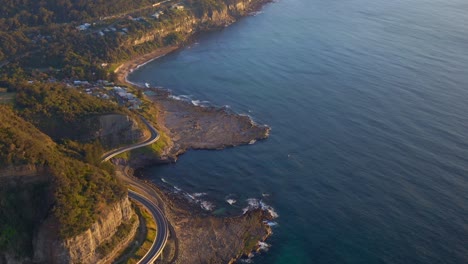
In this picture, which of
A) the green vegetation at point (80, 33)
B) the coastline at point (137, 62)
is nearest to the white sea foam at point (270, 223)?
the coastline at point (137, 62)

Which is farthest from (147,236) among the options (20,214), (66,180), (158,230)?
(20,214)

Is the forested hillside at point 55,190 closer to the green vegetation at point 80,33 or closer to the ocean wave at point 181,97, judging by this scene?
the ocean wave at point 181,97

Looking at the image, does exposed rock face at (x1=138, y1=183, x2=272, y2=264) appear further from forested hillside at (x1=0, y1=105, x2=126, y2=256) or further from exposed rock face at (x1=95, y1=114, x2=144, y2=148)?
exposed rock face at (x1=95, y1=114, x2=144, y2=148)

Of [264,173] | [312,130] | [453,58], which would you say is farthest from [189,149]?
[453,58]

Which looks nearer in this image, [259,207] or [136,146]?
[259,207]

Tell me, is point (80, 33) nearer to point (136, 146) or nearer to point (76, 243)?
point (136, 146)
